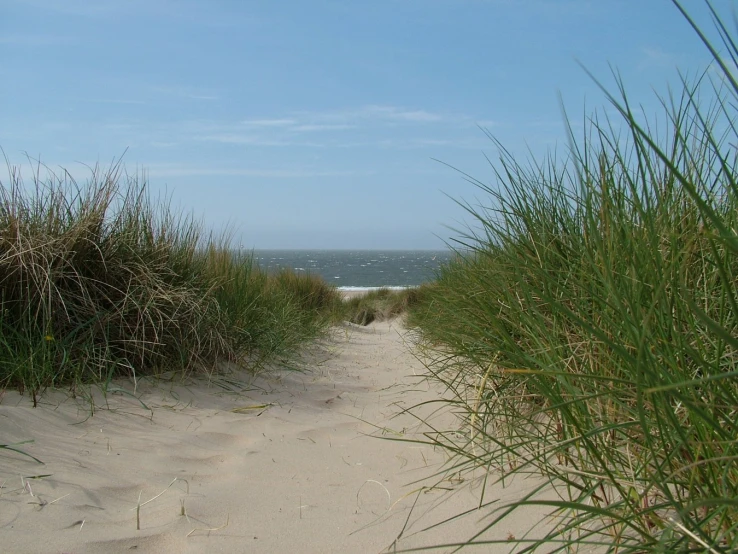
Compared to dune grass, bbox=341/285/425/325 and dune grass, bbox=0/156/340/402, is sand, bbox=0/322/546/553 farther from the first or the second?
dune grass, bbox=341/285/425/325

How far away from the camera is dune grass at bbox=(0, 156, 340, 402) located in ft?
9.11

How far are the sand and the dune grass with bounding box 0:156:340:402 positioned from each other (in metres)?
0.16

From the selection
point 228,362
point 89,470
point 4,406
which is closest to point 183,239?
point 228,362

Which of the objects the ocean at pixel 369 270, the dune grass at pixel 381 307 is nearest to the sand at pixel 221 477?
the ocean at pixel 369 270

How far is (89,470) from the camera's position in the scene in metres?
2.02

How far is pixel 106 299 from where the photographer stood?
315 centimetres

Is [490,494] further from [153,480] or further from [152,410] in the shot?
[152,410]

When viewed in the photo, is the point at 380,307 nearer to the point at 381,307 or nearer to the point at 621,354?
the point at 381,307

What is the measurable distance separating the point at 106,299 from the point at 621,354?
2.91 meters

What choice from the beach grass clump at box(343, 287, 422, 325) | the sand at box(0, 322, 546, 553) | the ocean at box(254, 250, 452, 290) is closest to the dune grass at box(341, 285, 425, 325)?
the beach grass clump at box(343, 287, 422, 325)

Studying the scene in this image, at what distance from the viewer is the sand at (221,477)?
1.61 meters

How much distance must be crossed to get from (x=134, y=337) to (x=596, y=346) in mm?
2394

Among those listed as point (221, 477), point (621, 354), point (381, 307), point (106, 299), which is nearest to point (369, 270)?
point (381, 307)

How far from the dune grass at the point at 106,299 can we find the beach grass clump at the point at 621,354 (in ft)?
4.96
